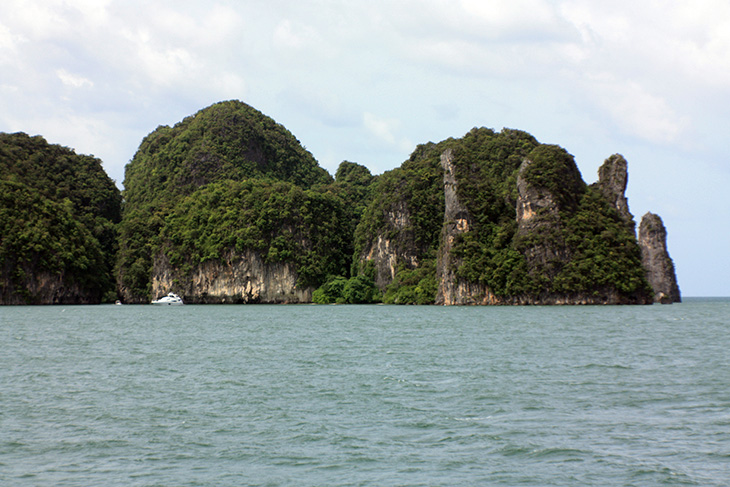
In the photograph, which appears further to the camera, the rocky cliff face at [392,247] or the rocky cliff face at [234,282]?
the rocky cliff face at [234,282]

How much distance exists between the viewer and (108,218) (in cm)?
12688

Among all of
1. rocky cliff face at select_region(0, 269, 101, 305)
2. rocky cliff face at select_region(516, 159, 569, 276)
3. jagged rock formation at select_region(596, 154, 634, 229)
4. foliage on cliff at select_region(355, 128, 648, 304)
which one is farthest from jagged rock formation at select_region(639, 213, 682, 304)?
rocky cliff face at select_region(0, 269, 101, 305)

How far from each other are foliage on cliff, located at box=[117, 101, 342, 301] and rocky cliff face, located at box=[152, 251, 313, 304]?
14.7 feet

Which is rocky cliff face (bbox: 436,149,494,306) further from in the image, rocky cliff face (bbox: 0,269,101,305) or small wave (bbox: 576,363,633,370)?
small wave (bbox: 576,363,633,370)

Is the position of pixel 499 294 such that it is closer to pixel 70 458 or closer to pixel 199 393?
pixel 199 393

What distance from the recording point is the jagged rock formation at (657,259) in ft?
388

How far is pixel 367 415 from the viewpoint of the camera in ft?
59.1

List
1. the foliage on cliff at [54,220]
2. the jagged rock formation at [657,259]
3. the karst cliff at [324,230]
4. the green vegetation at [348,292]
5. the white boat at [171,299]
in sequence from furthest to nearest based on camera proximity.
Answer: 1. the jagged rock formation at [657,259]
2. the white boat at [171,299]
3. the green vegetation at [348,292]
4. the foliage on cliff at [54,220]
5. the karst cliff at [324,230]

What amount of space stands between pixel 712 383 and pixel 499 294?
63.0 m

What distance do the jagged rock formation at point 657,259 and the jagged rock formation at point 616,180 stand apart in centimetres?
2647

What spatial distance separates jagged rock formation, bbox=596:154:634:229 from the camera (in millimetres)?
95125

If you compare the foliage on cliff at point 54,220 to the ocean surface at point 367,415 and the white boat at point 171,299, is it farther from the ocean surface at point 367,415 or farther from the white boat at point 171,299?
the ocean surface at point 367,415

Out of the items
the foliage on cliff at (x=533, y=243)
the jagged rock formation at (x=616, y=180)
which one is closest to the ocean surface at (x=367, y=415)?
the foliage on cliff at (x=533, y=243)

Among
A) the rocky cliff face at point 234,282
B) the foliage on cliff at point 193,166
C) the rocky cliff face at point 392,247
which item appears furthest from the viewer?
the foliage on cliff at point 193,166
